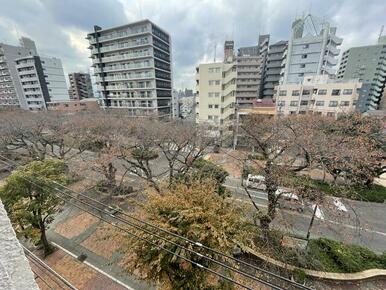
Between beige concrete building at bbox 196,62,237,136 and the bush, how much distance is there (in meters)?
20.1

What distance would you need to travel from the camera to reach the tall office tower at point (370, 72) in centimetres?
4541

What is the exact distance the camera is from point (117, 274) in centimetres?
762

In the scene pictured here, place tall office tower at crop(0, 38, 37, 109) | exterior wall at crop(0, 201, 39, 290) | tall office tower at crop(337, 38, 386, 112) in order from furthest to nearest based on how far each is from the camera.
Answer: tall office tower at crop(0, 38, 37, 109) < tall office tower at crop(337, 38, 386, 112) < exterior wall at crop(0, 201, 39, 290)

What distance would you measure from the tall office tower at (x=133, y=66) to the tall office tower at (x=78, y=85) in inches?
1482

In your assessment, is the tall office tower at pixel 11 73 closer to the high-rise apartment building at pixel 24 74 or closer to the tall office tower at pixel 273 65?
the high-rise apartment building at pixel 24 74

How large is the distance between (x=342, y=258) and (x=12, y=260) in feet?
34.0

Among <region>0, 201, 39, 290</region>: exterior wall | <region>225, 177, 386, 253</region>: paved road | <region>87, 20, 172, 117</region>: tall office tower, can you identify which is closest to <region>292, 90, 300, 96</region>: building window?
<region>225, 177, 386, 253</region>: paved road

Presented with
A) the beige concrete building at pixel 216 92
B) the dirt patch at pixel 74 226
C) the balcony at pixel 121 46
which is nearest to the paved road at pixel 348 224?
the dirt patch at pixel 74 226

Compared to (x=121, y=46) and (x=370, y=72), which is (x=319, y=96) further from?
(x=121, y=46)

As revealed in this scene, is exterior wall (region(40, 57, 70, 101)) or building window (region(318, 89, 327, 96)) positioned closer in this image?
building window (region(318, 89, 327, 96))

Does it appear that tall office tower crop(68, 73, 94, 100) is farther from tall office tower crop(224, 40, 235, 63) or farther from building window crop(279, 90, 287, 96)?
building window crop(279, 90, 287, 96)

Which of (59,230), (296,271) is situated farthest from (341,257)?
(59,230)

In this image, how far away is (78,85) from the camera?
71.2 m

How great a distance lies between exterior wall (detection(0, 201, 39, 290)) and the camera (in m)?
1.46
